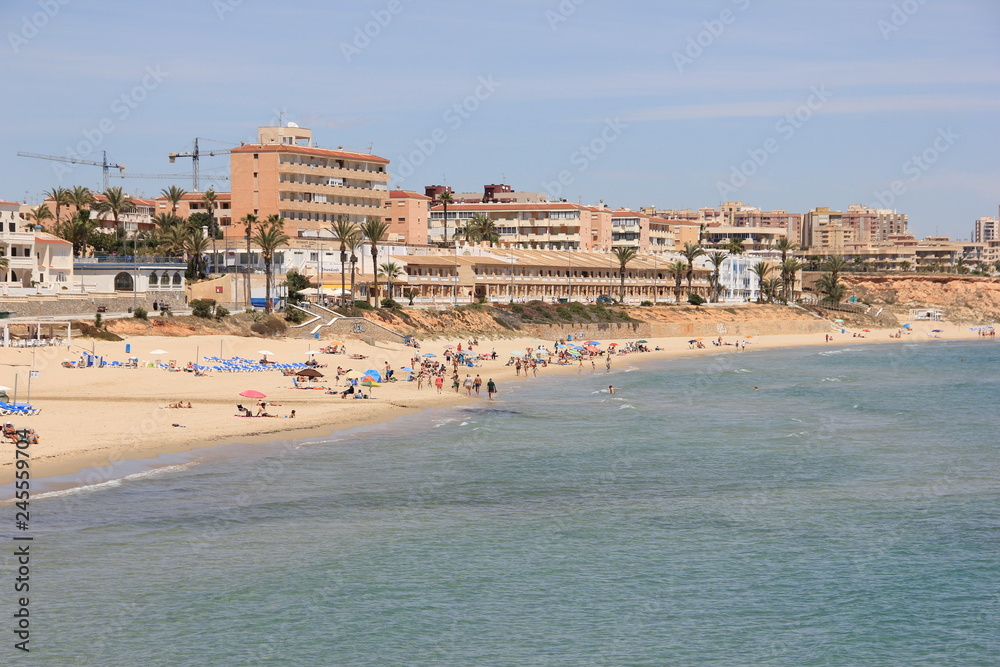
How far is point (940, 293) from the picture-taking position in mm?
192000

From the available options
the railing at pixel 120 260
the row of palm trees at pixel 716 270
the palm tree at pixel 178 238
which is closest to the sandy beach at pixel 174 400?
the railing at pixel 120 260

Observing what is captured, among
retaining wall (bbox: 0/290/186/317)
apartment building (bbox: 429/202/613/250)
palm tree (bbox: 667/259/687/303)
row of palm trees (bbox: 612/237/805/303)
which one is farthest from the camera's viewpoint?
apartment building (bbox: 429/202/613/250)

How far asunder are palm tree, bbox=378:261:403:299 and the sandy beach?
19.4m

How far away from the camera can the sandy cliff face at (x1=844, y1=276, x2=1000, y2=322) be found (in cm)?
18550

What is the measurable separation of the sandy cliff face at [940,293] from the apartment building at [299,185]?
102 metres

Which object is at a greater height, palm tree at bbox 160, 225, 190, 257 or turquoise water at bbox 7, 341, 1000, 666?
palm tree at bbox 160, 225, 190, 257

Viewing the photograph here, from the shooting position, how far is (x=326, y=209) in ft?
385

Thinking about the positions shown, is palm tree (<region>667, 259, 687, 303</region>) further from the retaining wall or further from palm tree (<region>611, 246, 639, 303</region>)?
the retaining wall

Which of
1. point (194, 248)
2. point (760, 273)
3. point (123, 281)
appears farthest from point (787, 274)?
point (123, 281)

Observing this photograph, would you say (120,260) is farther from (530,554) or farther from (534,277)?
(530,554)

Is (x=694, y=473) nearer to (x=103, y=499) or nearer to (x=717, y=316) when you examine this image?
(x=103, y=499)

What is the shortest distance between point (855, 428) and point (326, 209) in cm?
7669

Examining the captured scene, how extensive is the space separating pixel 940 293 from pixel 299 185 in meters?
129

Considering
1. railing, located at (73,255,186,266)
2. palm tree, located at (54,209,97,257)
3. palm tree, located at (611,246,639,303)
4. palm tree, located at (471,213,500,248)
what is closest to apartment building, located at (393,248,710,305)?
palm tree, located at (611,246,639,303)
